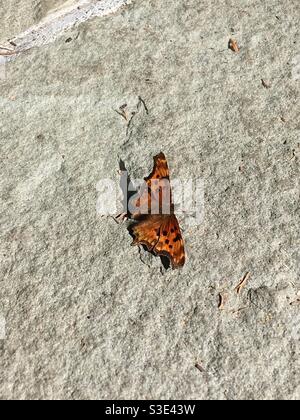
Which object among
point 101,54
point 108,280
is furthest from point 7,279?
point 101,54

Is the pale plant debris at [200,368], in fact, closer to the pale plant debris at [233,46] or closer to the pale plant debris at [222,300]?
the pale plant debris at [222,300]

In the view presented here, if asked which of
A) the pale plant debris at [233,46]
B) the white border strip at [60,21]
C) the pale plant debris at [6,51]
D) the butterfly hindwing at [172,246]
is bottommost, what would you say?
the butterfly hindwing at [172,246]

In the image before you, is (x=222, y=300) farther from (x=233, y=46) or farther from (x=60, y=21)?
(x=60, y=21)

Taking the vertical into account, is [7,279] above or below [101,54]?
below

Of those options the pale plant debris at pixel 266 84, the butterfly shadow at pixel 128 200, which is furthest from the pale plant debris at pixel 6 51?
the pale plant debris at pixel 266 84

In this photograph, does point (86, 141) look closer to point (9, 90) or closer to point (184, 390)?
point (9, 90)
